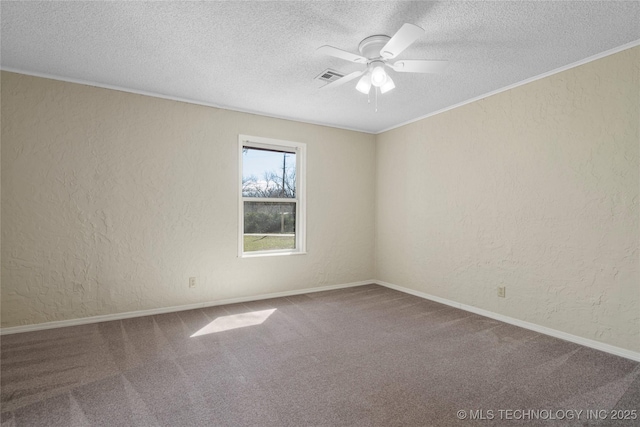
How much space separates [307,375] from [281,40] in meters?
2.51

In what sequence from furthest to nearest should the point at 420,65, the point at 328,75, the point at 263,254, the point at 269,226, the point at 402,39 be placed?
the point at 269,226 → the point at 263,254 → the point at 328,75 → the point at 420,65 → the point at 402,39

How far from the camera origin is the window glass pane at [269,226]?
4.37 meters

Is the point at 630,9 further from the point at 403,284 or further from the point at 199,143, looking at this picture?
the point at 199,143

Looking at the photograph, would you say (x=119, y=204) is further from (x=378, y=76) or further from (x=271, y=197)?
(x=378, y=76)

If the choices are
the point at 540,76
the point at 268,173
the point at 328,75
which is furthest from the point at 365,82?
the point at 268,173

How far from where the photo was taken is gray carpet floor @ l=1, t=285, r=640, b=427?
1869mm

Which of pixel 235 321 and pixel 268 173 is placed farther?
pixel 268 173

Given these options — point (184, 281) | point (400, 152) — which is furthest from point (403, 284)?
point (184, 281)

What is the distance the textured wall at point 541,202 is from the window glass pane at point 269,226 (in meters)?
1.74

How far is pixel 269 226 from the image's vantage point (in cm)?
454

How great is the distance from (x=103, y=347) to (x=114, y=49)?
2.49 m

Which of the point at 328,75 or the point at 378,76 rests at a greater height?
the point at 328,75

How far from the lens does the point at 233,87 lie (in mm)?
3434

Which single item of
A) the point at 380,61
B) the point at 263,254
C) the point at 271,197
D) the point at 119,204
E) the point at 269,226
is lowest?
the point at 263,254
